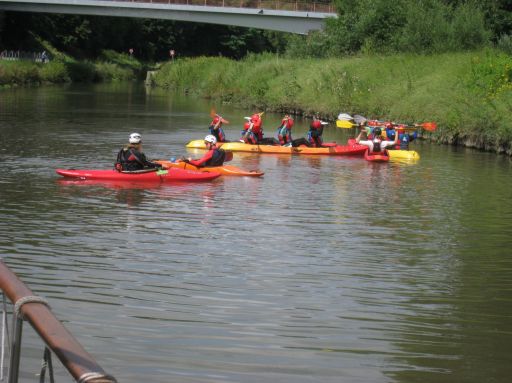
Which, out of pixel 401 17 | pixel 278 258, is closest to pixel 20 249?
pixel 278 258

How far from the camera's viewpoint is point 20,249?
12242mm

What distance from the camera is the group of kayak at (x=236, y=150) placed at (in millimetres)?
18172

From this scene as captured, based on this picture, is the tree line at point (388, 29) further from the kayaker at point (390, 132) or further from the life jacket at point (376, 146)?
the life jacket at point (376, 146)

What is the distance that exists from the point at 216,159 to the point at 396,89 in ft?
51.8

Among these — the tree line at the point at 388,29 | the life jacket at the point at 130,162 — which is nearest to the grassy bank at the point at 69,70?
the tree line at the point at 388,29

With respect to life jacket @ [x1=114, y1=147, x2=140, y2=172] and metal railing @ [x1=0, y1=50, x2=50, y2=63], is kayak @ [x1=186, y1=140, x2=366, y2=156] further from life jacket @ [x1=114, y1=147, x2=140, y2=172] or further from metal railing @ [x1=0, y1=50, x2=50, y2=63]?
metal railing @ [x1=0, y1=50, x2=50, y2=63]

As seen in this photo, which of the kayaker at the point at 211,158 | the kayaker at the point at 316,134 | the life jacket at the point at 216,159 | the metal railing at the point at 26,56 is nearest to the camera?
the kayaker at the point at 211,158

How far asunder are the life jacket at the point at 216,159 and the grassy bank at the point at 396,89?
29.2 ft

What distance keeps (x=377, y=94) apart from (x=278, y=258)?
2332 cm

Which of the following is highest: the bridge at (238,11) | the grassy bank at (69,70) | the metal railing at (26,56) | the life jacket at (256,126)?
the bridge at (238,11)

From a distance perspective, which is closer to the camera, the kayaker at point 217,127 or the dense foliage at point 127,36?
the kayaker at point 217,127

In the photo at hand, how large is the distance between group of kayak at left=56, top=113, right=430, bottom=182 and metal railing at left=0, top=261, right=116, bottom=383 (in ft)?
48.3

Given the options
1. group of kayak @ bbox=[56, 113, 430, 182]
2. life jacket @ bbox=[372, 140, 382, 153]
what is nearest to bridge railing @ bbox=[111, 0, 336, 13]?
group of kayak @ bbox=[56, 113, 430, 182]

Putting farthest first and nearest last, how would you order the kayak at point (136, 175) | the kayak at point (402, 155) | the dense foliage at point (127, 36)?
the dense foliage at point (127, 36) → the kayak at point (402, 155) → the kayak at point (136, 175)
